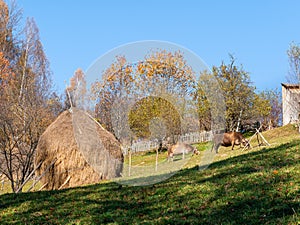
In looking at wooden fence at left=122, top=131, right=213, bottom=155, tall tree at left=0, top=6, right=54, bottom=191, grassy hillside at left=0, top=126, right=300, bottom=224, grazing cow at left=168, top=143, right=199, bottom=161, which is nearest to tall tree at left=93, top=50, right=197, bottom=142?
wooden fence at left=122, top=131, right=213, bottom=155

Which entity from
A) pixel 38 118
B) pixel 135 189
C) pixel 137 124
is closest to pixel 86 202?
pixel 135 189

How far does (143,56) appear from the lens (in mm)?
9273

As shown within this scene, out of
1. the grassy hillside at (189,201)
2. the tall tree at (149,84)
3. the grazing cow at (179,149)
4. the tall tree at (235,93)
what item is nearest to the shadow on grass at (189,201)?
the grassy hillside at (189,201)

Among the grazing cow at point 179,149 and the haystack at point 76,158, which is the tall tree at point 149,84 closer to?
the grazing cow at point 179,149

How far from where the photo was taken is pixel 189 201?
827 centimetres

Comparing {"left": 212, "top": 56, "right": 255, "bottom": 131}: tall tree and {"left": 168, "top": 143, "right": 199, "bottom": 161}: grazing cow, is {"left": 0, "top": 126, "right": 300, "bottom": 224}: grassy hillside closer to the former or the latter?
{"left": 168, "top": 143, "right": 199, "bottom": 161}: grazing cow

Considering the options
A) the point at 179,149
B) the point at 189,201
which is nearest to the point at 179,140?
the point at 179,149

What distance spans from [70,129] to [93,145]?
1863 millimetres

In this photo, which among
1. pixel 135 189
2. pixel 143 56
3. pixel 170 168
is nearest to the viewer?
pixel 143 56

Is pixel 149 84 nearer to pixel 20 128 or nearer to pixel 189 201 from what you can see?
pixel 189 201

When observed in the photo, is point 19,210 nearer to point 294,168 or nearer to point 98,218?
point 98,218

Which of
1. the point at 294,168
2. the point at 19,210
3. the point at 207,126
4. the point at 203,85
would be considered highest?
the point at 203,85

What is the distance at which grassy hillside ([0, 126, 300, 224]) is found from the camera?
22.3ft

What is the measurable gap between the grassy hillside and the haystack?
2392mm
